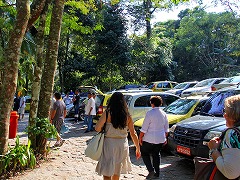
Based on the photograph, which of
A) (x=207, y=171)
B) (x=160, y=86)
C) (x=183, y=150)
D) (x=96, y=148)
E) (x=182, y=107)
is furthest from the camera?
(x=160, y=86)

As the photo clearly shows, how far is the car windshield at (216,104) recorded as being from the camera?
6.47m

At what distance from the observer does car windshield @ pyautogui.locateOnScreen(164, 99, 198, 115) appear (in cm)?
857

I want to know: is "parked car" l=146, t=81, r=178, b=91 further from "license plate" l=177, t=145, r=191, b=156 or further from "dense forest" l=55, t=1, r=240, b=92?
"license plate" l=177, t=145, r=191, b=156

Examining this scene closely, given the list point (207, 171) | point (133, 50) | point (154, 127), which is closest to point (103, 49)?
point (133, 50)

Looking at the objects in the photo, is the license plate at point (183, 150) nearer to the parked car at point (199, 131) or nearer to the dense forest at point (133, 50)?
the parked car at point (199, 131)

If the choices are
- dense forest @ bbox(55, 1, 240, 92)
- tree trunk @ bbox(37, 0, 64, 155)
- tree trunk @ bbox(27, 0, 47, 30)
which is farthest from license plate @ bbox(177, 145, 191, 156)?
dense forest @ bbox(55, 1, 240, 92)

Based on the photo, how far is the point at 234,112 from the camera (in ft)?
7.89

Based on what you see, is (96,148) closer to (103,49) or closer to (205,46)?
(103,49)

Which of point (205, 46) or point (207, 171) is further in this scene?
point (205, 46)

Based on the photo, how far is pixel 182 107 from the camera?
28.8ft

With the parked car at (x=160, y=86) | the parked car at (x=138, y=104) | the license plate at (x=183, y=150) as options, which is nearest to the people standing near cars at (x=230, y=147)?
the license plate at (x=183, y=150)

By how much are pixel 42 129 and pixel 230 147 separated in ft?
16.8

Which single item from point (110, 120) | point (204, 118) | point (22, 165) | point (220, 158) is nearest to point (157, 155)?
point (204, 118)

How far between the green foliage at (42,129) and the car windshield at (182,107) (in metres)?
3.92
